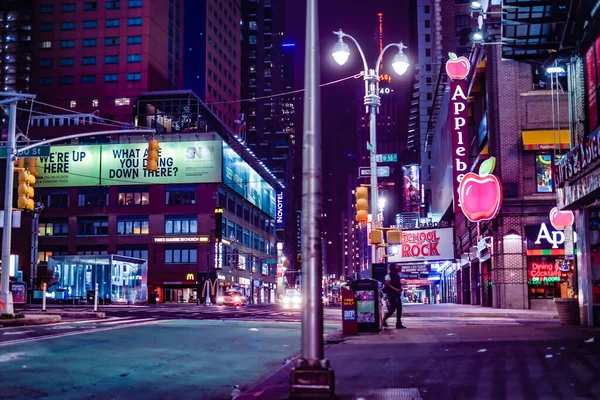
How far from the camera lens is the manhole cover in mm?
8641

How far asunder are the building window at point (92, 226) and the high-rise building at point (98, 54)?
76.9ft

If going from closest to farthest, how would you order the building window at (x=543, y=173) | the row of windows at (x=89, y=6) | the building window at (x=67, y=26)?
the building window at (x=543, y=173), the row of windows at (x=89, y=6), the building window at (x=67, y=26)

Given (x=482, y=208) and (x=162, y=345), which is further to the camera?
(x=482, y=208)

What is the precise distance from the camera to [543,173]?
3481cm

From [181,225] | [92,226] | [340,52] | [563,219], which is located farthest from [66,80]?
[563,219]

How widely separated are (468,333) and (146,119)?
302ft

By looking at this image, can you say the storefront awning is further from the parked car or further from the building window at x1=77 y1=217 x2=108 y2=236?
the building window at x1=77 y1=217 x2=108 y2=236

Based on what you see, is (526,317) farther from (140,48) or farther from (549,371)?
(140,48)

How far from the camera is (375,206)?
2566cm

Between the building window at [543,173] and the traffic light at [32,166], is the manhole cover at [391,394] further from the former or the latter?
the building window at [543,173]

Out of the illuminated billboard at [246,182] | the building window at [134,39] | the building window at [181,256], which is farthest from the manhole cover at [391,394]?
the building window at [134,39]

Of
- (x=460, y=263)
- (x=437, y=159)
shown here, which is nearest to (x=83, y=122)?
(x=437, y=159)

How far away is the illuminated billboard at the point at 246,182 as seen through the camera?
310ft

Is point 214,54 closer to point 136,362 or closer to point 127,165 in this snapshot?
point 127,165
